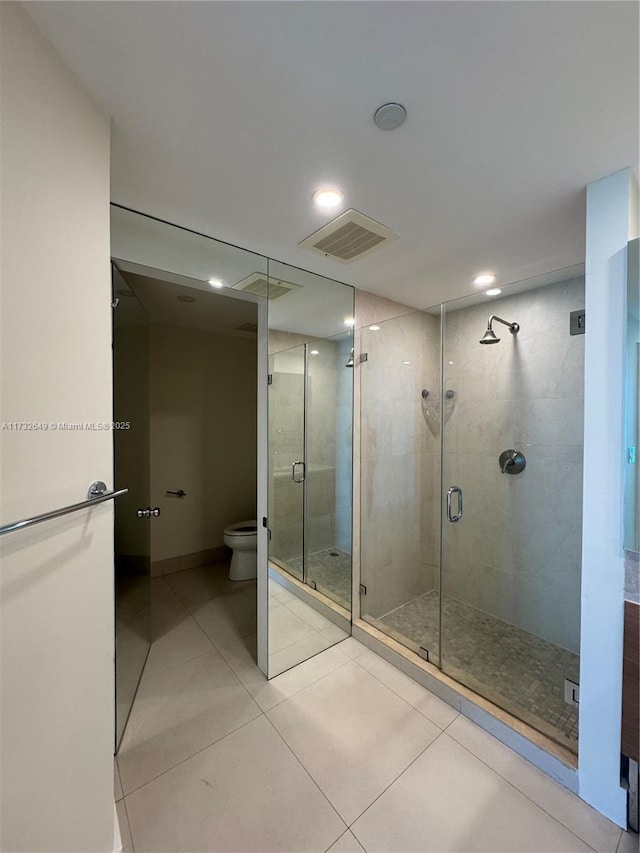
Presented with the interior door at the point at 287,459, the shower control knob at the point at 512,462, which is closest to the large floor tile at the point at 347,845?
the interior door at the point at 287,459

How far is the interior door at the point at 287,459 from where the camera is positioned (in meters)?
2.15

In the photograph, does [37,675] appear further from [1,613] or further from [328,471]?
[328,471]

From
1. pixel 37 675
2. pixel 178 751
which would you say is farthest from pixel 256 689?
pixel 37 675

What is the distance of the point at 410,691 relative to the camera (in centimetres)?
190

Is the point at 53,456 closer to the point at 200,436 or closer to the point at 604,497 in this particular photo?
the point at 604,497

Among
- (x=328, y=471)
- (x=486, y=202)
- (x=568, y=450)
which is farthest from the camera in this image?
(x=328, y=471)

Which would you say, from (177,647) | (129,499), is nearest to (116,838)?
(177,647)

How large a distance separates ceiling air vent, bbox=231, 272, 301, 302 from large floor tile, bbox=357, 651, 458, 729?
2.42m

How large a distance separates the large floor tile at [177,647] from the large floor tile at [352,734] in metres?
0.74

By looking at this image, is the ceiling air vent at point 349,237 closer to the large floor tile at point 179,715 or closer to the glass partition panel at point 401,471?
the glass partition panel at point 401,471

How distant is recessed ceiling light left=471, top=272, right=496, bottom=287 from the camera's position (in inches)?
89.4

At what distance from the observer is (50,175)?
859 mm

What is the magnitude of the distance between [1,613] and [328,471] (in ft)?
6.99

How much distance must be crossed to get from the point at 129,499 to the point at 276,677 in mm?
1376
